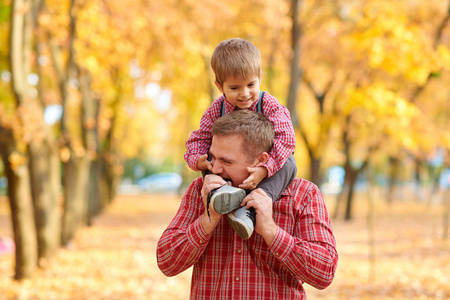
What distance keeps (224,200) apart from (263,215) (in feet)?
0.70

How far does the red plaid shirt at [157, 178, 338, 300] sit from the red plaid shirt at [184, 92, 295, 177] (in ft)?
0.59

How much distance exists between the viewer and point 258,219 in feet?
7.09

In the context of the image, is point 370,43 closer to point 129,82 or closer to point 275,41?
point 275,41

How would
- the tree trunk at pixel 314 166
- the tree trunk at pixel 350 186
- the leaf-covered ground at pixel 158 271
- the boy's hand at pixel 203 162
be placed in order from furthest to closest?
the tree trunk at pixel 350 186
the tree trunk at pixel 314 166
the leaf-covered ground at pixel 158 271
the boy's hand at pixel 203 162

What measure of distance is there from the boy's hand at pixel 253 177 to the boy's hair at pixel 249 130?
65 mm

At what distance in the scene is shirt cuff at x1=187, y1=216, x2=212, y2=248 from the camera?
221 cm

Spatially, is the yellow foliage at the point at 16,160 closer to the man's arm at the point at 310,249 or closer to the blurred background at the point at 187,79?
the blurred background at the point at 187,79

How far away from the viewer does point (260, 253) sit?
2350 millimetres

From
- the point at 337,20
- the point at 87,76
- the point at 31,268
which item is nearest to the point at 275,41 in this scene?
the point at 337,20

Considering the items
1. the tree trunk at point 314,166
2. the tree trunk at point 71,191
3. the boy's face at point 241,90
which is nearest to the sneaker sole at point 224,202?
the boy's face at point 241,90

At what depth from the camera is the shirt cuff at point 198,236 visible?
2.21 meters

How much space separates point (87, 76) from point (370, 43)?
9012 mm

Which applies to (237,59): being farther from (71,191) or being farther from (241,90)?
(71,191)

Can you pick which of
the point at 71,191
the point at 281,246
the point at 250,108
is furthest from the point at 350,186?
the point at 281,246
